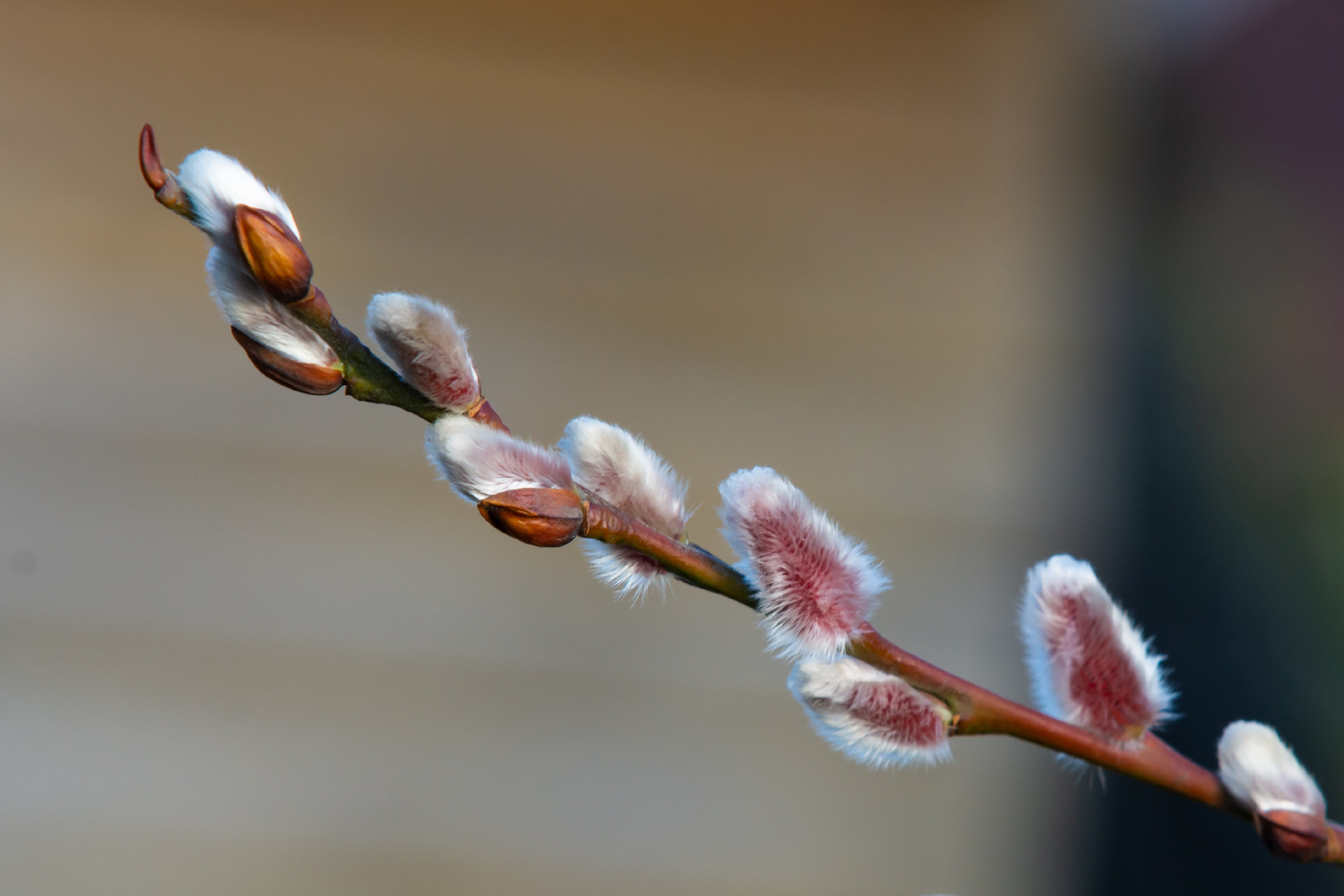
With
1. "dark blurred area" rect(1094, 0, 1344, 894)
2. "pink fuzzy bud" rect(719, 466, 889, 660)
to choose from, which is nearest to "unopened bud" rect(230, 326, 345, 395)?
"pink fuzzy bud" rect(719, 466, 889, 660)

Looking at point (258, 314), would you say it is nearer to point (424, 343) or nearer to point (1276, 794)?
point (424, 343)

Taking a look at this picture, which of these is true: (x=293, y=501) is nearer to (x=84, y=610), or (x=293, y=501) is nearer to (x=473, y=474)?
(x=84, y=610)

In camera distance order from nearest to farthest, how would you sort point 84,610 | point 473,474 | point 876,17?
point 473,474 → point 84,610 → point 876,17

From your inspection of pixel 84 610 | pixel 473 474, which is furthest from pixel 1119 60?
pixel 84 610

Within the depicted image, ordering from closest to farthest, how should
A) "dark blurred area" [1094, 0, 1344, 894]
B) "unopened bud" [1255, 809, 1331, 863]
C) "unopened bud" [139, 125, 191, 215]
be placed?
"unopened bud" [139, 125, 191, 215], "unopened bud" [1255, 809, 1331, 863], "dark blurred area" [1094, 0, 1344, 894]

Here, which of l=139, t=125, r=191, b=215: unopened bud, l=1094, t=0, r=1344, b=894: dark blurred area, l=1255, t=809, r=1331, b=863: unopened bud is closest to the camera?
l=139, t=125, r=191, b=215: unopened bud

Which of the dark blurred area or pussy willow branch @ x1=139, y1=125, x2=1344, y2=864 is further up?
the dark blurred area

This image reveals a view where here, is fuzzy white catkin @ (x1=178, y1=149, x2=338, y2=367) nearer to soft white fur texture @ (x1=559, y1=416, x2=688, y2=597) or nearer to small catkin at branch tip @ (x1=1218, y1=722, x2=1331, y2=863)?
soft white fur texture @ (x1=559, y1=416, x2=688, y2=597)

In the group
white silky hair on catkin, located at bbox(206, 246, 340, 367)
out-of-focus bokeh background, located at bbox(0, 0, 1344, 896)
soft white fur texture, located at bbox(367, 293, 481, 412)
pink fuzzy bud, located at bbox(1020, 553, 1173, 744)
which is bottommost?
white silky hair on catkin, located at bbox(206, 246, 340, 367)
